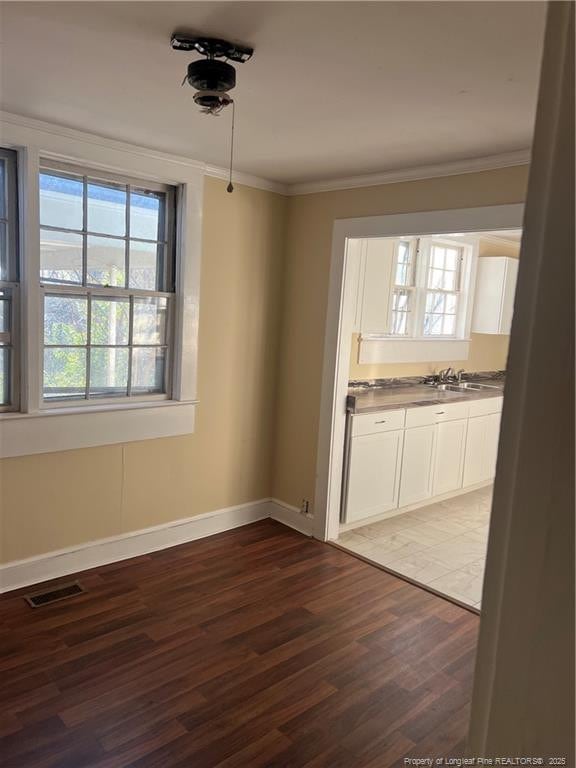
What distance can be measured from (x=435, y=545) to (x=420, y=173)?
2.55 meters

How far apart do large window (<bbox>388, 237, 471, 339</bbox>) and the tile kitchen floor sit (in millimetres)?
1622

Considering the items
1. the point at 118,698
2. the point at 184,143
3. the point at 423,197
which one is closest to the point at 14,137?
the point at 184,143

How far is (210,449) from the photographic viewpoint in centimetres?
402

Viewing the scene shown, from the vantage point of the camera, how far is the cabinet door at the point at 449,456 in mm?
4824

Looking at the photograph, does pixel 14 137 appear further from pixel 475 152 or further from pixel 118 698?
pixel 118 698

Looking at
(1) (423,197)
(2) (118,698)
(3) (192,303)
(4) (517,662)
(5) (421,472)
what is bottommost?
(2) (118,698)

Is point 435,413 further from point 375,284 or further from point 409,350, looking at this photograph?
point 375,284

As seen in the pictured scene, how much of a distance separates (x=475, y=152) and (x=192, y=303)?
6.26 feet

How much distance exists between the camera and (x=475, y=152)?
2998mm

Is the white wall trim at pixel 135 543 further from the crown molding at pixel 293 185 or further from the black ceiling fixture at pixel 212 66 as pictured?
the black ceiling fixture at pixel 212 66

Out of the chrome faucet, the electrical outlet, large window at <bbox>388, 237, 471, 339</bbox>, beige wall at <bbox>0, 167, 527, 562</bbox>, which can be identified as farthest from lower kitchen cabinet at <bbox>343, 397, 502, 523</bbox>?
large window at <bbox>388, 237, 471, 339</bbox>

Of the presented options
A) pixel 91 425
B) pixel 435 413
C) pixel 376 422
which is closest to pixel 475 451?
pixel 435 413

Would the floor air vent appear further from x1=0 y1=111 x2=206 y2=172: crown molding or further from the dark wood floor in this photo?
x1=0 y1=111 x2=206 y2=172: crown molding

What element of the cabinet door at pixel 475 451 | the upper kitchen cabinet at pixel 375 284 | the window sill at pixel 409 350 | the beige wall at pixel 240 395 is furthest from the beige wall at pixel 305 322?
the cabinet door at pixel 475 451
